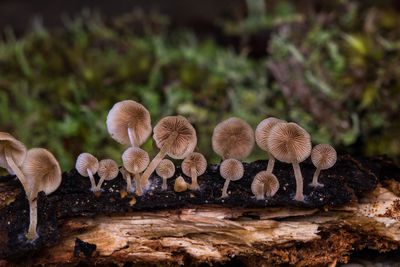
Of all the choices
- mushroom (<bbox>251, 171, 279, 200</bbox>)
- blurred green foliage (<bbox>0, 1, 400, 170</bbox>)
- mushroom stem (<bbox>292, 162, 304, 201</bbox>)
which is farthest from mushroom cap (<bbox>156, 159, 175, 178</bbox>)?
blurred green foliage (<bbox>0, 1, 400, 170</bbox>)

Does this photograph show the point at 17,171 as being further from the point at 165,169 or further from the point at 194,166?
the point at 194,166

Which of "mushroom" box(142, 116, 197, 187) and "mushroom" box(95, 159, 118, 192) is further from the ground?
"mushroom" box(142, 116, 197, 187)

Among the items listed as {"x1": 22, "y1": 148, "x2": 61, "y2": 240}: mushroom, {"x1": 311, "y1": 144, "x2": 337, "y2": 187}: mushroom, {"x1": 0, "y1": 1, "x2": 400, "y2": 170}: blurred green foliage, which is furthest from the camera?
{"x1": 0, "y1": 1, "x2": 400, "y2": 170}: blurred green foliage

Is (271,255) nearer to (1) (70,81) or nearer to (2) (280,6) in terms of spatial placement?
(1) (70,81)

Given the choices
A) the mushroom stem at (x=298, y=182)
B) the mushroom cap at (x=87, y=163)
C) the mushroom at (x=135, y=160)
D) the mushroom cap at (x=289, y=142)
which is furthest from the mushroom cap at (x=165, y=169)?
the mushroom stem at (x=298, y=182)

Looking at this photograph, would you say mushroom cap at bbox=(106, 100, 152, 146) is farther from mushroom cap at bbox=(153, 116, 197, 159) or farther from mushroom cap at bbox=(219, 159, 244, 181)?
mushroom cap at bbox=(219, 159, 244, 181)

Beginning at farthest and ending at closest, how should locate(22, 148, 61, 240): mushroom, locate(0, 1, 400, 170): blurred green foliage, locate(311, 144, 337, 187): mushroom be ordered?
locate(0, 1, 400, 170): blurred green foliage → locate(311, 144, 337, 187): mushroom → locate(22, 148, 61, 240): mushroom

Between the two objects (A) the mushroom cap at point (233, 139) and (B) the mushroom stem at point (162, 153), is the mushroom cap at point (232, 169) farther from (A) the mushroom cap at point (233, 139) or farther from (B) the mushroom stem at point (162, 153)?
(B) the mushroom stem at point (162, 153)

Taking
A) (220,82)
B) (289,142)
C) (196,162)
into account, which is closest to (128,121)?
(196,162)

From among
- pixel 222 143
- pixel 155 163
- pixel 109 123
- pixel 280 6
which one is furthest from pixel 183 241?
pixel 280 6
